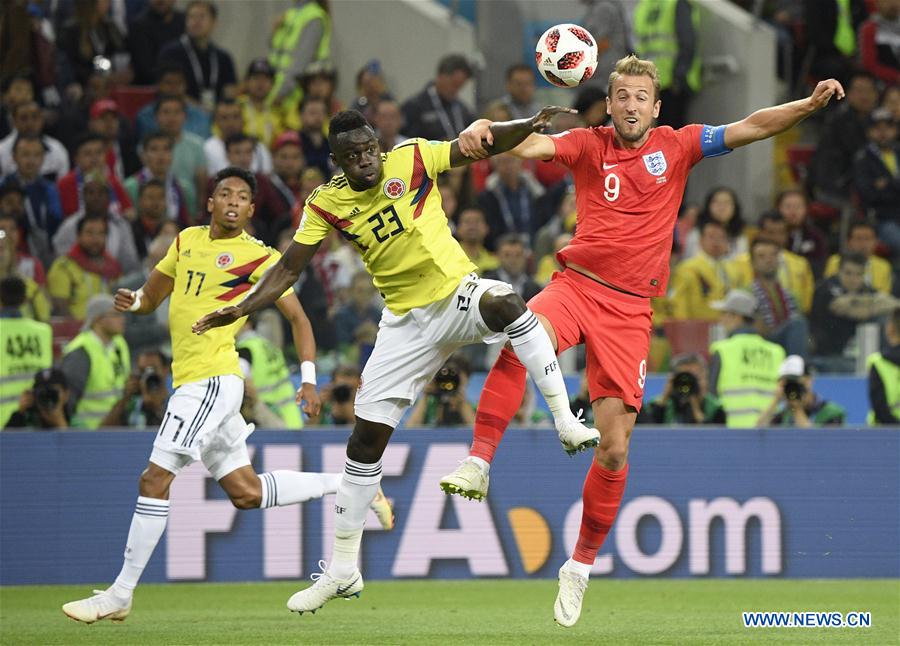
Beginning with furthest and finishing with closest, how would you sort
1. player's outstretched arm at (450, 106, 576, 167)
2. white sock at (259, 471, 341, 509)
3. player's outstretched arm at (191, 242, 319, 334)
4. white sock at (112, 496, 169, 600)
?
white sock at (259, 471, 341, 509), white sock at (112, 496, 169, 600), player's outstretched arm at (191, 242, 319, 334), player's outstretched arm at (450, 106, 576, 167)

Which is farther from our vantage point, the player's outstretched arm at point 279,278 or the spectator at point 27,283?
the spectator at point 27,283

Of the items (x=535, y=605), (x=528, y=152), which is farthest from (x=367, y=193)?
(x=535, y=605)

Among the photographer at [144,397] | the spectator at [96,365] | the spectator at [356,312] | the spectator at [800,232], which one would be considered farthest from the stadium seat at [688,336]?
the spectator at [96,365]

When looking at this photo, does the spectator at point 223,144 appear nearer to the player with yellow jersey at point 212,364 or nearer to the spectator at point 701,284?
the spectator at point 701,284

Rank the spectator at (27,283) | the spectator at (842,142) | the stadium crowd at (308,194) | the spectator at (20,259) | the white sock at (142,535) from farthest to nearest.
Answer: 1. the spectator at (842,142)
2. the spectator at (20,259)
3. the spectator at (27,283)
4. the stadium crowd at (308,194)
5. the white sock at (142,535)

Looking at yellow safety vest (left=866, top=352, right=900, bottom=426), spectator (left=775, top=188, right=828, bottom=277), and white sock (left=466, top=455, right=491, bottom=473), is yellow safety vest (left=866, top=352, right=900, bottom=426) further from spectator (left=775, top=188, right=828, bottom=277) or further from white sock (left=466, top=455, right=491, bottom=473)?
white sock (left=466, top=455, right=491, bottom=473)

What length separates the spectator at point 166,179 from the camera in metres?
16.2

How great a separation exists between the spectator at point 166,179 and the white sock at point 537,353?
7.77m

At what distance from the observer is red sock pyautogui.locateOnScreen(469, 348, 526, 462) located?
9250 millimetres

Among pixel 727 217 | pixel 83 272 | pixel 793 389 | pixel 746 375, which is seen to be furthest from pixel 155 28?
pixel 793 389

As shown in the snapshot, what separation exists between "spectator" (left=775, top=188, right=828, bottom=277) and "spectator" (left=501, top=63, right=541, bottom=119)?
2864mm

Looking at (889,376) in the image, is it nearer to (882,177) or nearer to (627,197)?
(882,177)

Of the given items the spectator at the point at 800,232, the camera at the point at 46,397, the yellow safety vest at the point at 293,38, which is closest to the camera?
the camera at the point at 46,397

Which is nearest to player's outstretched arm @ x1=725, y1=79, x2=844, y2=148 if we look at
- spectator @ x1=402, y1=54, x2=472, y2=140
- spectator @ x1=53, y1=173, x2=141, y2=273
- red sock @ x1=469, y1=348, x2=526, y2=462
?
red sock @ x1=469, y1=348, x2=526, y2=462
